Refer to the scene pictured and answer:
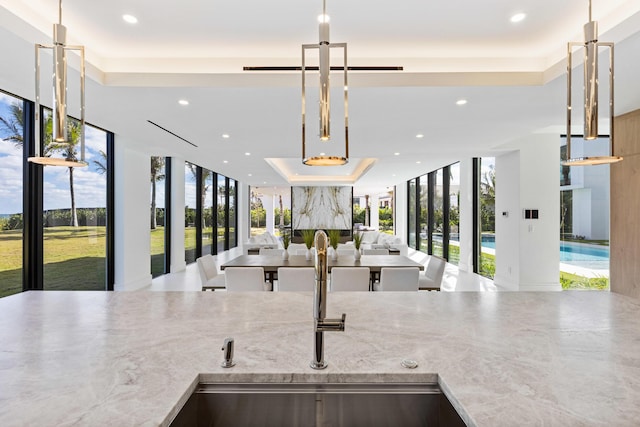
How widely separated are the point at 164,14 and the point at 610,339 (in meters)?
3.31

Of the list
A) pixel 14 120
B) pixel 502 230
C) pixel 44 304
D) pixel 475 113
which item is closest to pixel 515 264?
pixel 502 230

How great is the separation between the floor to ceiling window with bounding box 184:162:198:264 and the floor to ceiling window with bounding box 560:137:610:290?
798 cm

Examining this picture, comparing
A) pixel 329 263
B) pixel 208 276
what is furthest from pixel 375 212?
pixel 208 276

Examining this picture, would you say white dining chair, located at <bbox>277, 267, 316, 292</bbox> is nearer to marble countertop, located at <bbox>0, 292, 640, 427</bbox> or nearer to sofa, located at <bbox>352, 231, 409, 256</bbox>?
marble countertop, located at <bbox>0, 292, 640, 427</bbox>

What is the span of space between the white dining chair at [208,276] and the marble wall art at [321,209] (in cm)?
1081

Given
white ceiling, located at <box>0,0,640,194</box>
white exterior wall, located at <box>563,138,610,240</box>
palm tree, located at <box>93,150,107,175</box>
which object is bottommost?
white exterior wall, located at <box>563,138,610,240</box>

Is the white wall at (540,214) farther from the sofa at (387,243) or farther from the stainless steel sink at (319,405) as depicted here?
the stainless steel sink at (319,405)

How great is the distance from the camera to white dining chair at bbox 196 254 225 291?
4.05 meters

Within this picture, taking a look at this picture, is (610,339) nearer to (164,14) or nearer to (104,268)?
(164,14)

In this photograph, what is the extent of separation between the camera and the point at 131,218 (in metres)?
5.82

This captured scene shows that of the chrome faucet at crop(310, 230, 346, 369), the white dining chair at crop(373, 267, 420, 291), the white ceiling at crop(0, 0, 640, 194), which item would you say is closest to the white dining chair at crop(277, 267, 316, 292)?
the white dining chair at crop(373, 267, 420, 291)

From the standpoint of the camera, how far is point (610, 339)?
1279 mm

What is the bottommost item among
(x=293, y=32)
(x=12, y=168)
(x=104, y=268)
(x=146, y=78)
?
(x=104, y=268)

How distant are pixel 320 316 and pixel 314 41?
2.64 m
